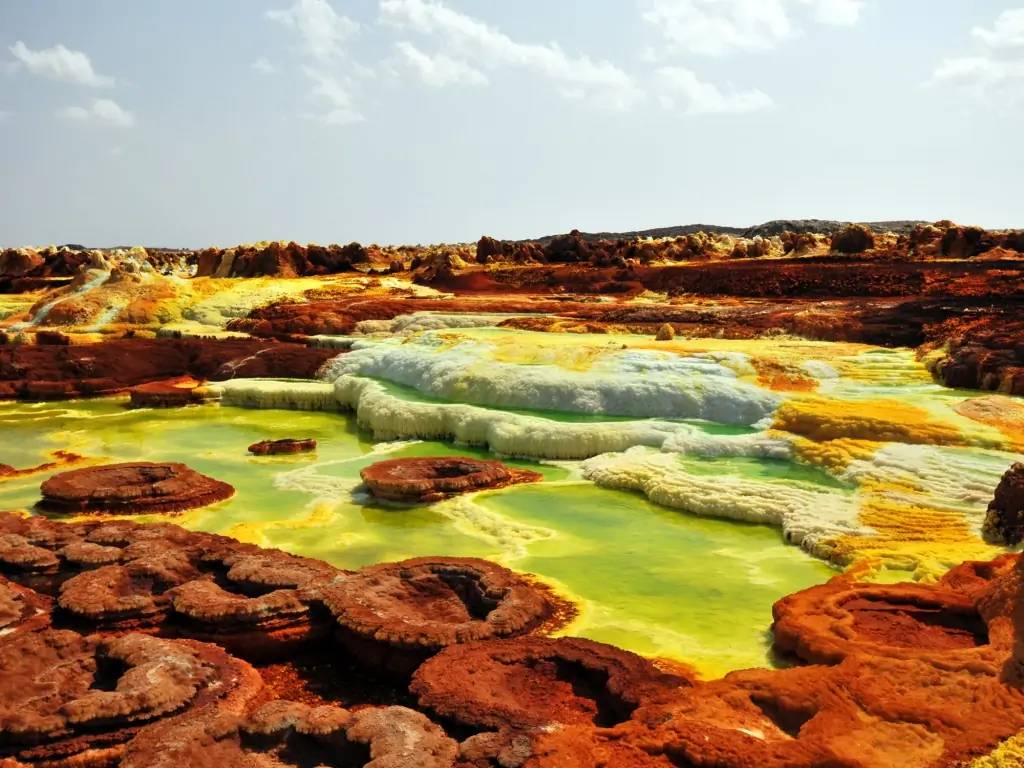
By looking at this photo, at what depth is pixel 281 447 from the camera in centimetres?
1502

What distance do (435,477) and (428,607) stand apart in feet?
16.0

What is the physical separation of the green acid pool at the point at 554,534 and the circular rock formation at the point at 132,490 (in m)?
0.36

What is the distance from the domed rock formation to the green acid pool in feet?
5.72

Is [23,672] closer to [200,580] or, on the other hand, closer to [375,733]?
[200,580]

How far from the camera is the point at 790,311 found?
24.8m

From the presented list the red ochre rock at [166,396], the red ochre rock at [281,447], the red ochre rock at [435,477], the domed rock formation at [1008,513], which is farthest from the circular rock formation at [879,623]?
the red ochre rock at [166,396]

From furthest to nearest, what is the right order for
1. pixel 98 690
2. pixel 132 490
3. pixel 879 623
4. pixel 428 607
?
pixel 132 490
pixel 428 607
pixel 879 623
pixel 98 690

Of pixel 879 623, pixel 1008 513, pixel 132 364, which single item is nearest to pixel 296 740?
pixel 879 623

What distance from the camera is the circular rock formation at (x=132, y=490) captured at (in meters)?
11.1

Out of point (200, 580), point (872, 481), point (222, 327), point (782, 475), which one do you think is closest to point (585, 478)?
point (782, 475)

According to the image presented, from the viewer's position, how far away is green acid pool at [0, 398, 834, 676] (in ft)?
24.9

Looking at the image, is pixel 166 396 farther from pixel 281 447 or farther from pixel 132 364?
pixel 281 447

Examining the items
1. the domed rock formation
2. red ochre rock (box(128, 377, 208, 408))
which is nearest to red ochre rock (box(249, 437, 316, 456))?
red ochre rock (box(128, 377, 208, 408))

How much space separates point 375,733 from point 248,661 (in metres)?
2.07
